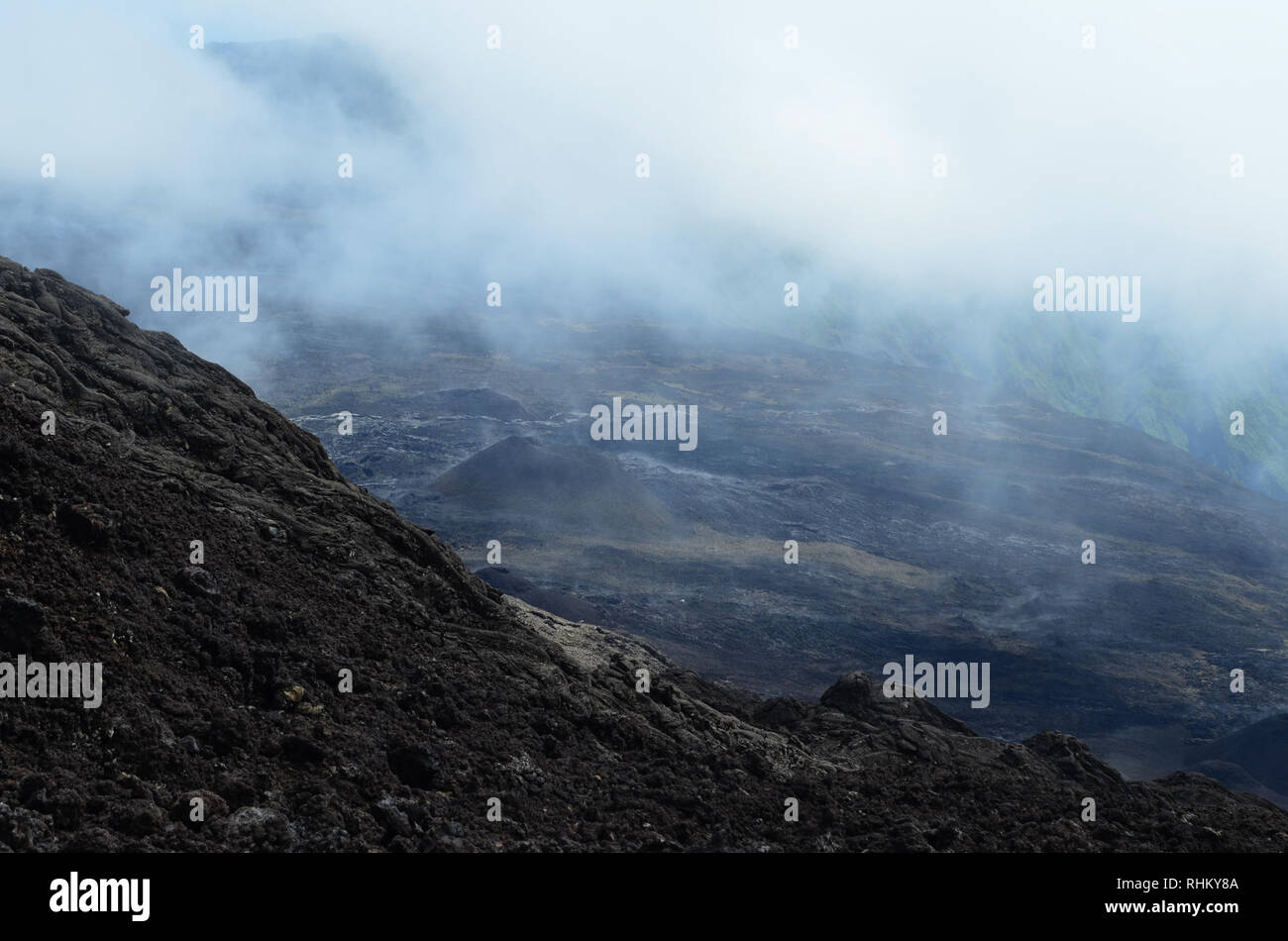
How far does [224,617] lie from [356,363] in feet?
221

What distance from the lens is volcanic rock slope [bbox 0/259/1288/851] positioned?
11203mm

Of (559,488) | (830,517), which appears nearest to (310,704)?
(559,488)

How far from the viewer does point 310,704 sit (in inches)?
516

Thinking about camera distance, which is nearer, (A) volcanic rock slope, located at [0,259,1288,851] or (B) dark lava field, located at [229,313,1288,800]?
(A) volcanic rock slope, located at [0,259,1288,851]

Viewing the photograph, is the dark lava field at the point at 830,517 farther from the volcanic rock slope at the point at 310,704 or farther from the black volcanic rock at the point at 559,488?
the volcanic rock slope at the point at 310,704

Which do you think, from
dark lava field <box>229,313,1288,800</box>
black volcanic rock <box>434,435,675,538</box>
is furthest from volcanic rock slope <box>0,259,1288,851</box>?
black volcanic rock <box>434,435,675,538</box>

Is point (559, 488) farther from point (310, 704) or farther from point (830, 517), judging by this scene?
point (310, 704)

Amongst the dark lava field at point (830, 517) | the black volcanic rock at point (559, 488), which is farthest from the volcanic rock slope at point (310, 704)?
the black volcanic rock at point (559, 488)

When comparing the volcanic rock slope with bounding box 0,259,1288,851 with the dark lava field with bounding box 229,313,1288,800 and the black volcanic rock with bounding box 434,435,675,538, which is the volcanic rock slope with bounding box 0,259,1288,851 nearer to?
the dark lava field with bounding box 229,313,1288,800

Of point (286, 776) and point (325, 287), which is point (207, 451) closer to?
point (286, 776)

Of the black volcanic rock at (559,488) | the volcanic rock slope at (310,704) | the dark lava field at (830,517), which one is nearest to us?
the volcanic rock slope at (310,704)

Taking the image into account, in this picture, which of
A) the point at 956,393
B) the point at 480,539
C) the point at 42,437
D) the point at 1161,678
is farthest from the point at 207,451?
the point at 956,393

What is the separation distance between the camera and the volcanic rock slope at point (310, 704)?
36.8ft

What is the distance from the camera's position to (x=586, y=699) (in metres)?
15.7
